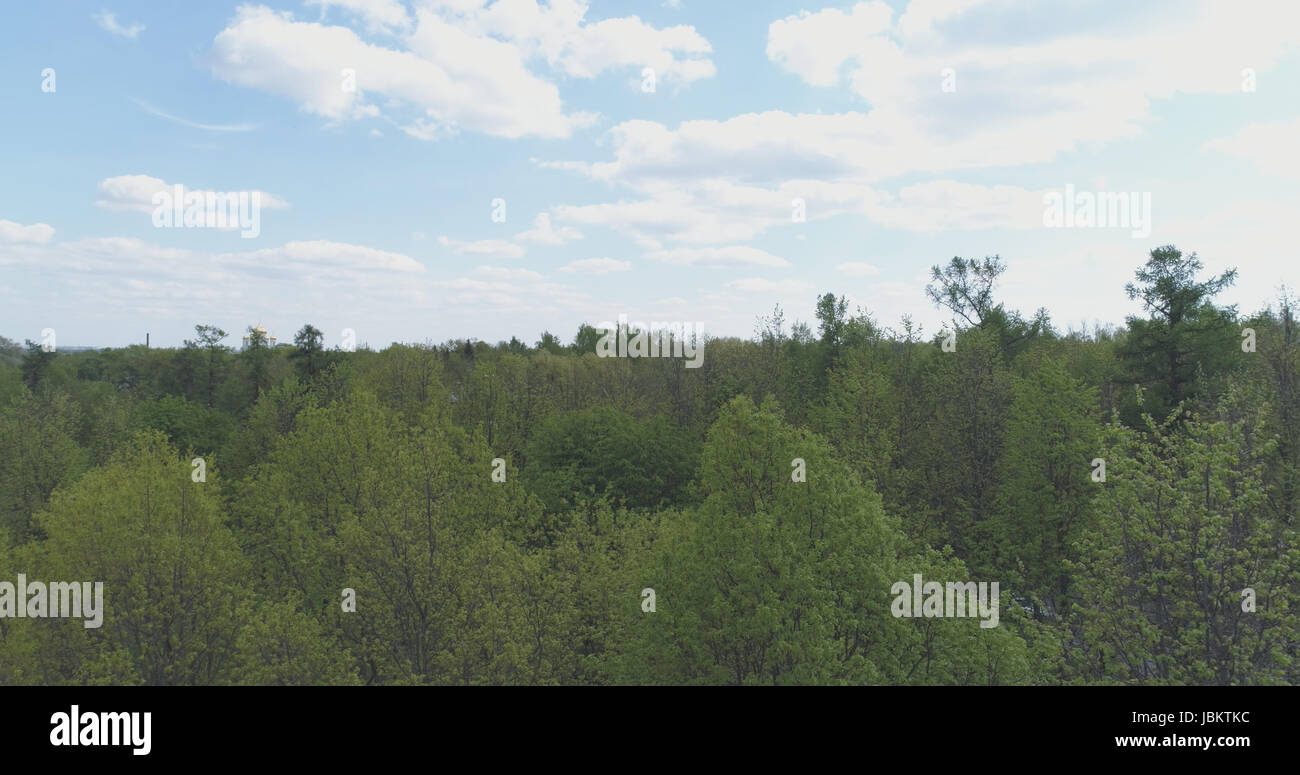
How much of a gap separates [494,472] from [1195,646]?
25.4 metres

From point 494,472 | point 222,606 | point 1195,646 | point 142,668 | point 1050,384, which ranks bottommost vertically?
point 142,668

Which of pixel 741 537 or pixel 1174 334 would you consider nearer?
pixel 741 537

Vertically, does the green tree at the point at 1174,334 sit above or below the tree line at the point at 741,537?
above

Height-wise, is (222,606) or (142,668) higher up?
(222,606)

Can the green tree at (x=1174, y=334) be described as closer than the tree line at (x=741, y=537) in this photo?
No

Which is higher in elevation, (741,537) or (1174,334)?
(1174,334)

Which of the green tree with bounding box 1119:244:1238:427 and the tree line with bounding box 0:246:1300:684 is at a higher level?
the green tree with bounding box 1119:244:1238:427

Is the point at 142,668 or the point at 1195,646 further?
the point at 142,668

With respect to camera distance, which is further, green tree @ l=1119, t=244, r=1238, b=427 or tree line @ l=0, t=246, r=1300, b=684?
green tree @ l=1119, t=244, r=1238, b=427

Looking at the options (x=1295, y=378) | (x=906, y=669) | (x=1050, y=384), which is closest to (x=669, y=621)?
(x=906, y=669)
